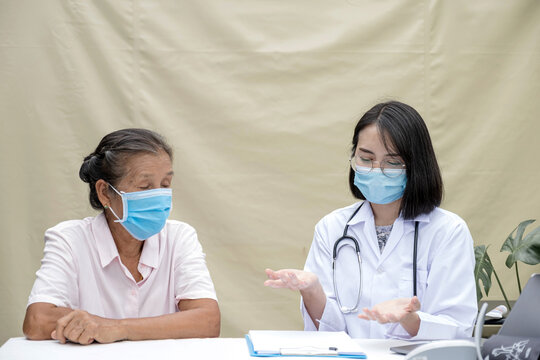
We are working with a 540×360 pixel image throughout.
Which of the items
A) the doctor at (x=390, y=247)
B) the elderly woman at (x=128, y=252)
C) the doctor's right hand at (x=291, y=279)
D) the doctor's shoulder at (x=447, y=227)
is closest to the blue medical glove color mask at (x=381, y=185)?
the doctor at (x=390, y=247)

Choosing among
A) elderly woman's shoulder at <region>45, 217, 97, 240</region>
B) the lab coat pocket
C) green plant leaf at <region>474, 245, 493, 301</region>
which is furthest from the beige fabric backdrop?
→ the lab coat pocket

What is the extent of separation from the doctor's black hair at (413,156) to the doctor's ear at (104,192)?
3.18 ft

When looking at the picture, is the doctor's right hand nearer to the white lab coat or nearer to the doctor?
the doctor

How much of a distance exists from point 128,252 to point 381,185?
929 millimetres

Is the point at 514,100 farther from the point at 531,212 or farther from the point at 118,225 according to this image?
the point at 118,225

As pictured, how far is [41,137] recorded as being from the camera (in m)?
3.11

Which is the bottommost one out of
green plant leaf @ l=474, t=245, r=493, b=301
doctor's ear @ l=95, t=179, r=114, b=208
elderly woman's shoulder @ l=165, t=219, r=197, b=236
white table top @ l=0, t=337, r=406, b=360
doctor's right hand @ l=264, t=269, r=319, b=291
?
green plant leaf @ l=474, t=245, r=493, b=301

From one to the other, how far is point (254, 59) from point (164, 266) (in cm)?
140

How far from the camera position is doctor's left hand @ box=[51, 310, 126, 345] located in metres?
1.77

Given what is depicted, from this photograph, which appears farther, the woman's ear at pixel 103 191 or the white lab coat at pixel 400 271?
the woman's ear at pixel 103 191

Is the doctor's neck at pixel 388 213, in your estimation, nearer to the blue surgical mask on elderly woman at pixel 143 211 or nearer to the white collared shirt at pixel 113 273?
the white collared shirt at pixel 113 273

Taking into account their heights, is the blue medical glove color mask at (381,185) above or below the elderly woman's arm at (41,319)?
above

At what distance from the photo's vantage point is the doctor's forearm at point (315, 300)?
2.01m

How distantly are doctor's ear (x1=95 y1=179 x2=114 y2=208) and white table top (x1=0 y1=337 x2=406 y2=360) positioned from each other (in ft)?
1.80
